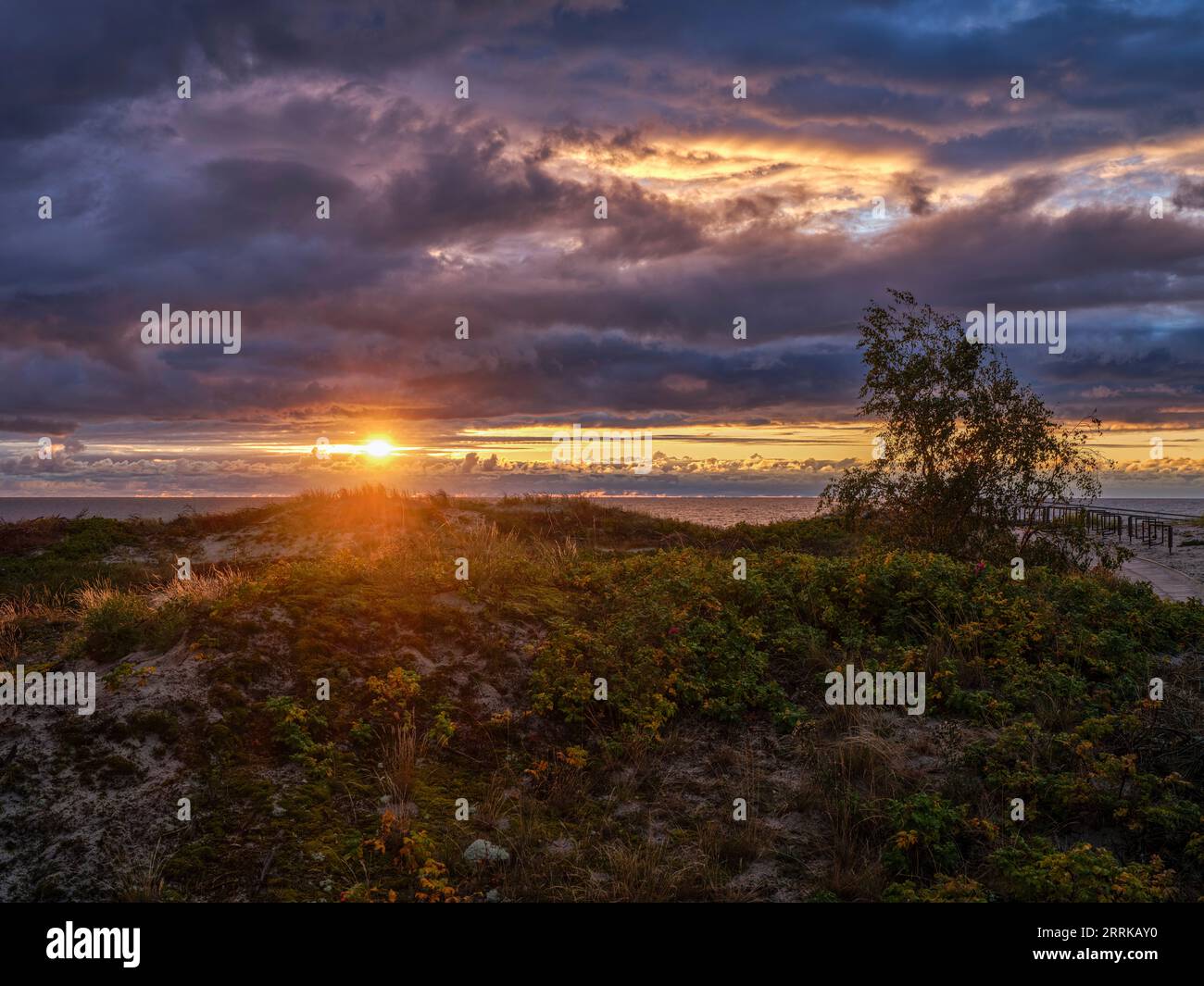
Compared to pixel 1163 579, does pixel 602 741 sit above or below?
above

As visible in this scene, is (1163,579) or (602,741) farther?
(1163,579)

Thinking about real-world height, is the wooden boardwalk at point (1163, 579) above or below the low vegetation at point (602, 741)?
below

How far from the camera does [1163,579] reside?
29.3 metres

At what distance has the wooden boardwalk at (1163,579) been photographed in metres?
24.5

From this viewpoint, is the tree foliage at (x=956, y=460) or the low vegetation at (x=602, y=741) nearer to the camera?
the low vegetation at (x=602, y=741)

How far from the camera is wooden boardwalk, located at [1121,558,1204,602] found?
24.5 metres

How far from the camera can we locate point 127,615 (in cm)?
968

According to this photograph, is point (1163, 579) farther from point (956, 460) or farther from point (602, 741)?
point (602, 741)

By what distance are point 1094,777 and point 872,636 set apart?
3.99 m

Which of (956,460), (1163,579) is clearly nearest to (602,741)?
(956,460)
